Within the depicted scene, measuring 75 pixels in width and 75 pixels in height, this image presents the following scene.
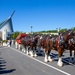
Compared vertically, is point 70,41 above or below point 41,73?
above

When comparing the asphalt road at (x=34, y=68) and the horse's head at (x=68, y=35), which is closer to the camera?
the asphalt road at (x=34, y=68)

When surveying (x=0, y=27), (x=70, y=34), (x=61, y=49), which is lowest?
(x=61, y=49)

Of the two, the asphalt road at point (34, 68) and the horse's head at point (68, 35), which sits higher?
the horse's head at point (68, 35)

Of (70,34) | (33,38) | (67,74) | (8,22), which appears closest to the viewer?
(67,74)

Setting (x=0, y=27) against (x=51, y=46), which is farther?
(x=0, y=27)

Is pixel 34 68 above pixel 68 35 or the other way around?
the other way around

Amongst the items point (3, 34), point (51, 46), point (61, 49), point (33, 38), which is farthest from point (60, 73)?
point (3, 34)

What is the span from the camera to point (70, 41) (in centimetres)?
1491

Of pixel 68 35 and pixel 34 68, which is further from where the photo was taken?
pixel 68 35

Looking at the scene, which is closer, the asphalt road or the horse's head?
the asphalt road

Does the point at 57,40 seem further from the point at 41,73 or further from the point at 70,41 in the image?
the point at 41,73

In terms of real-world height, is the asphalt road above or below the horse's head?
below

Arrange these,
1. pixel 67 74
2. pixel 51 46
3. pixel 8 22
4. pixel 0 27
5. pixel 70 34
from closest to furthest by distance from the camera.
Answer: pixel 67 74, pixel 70 34, pixel 51 46, pixel 0 27, pixel 8 22

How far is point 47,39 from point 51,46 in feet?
2.84
